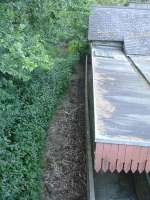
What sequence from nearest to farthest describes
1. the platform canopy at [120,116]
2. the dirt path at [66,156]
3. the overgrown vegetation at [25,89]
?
the platform canopy at [120,116]
the overgrown vegetation at [25,89]
the dirt path at [66,156]

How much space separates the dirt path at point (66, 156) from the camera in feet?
32.3

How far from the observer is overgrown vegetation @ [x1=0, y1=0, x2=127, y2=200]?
24.9 ft

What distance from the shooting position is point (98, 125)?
6.69 metres

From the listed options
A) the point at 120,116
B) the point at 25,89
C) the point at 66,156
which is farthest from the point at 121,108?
the point at 25,89

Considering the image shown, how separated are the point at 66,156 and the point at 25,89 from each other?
2.42m

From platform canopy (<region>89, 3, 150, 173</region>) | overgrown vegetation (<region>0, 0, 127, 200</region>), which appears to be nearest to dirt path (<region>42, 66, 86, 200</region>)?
overgrown vegetation (<region>0, 0, 127, 200</region>)

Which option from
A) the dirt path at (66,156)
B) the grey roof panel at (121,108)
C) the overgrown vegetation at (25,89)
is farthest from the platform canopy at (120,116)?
the dirt path at (66,156)

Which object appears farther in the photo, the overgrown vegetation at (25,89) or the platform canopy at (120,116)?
the overgrown vegetation at (25,89)

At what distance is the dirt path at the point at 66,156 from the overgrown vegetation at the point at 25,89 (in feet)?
1.72

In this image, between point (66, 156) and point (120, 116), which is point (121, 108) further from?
point (66, 156)

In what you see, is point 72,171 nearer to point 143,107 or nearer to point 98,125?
point 143,107

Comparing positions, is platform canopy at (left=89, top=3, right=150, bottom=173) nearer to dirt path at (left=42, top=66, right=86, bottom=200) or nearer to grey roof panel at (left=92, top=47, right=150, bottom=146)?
grey roof panel at (left=92, top=47, right=150, bottom=146)

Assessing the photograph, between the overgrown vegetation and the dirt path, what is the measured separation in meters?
0.52

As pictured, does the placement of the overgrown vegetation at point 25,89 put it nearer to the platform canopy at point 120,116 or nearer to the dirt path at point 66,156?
the dirt path at point 66,156
